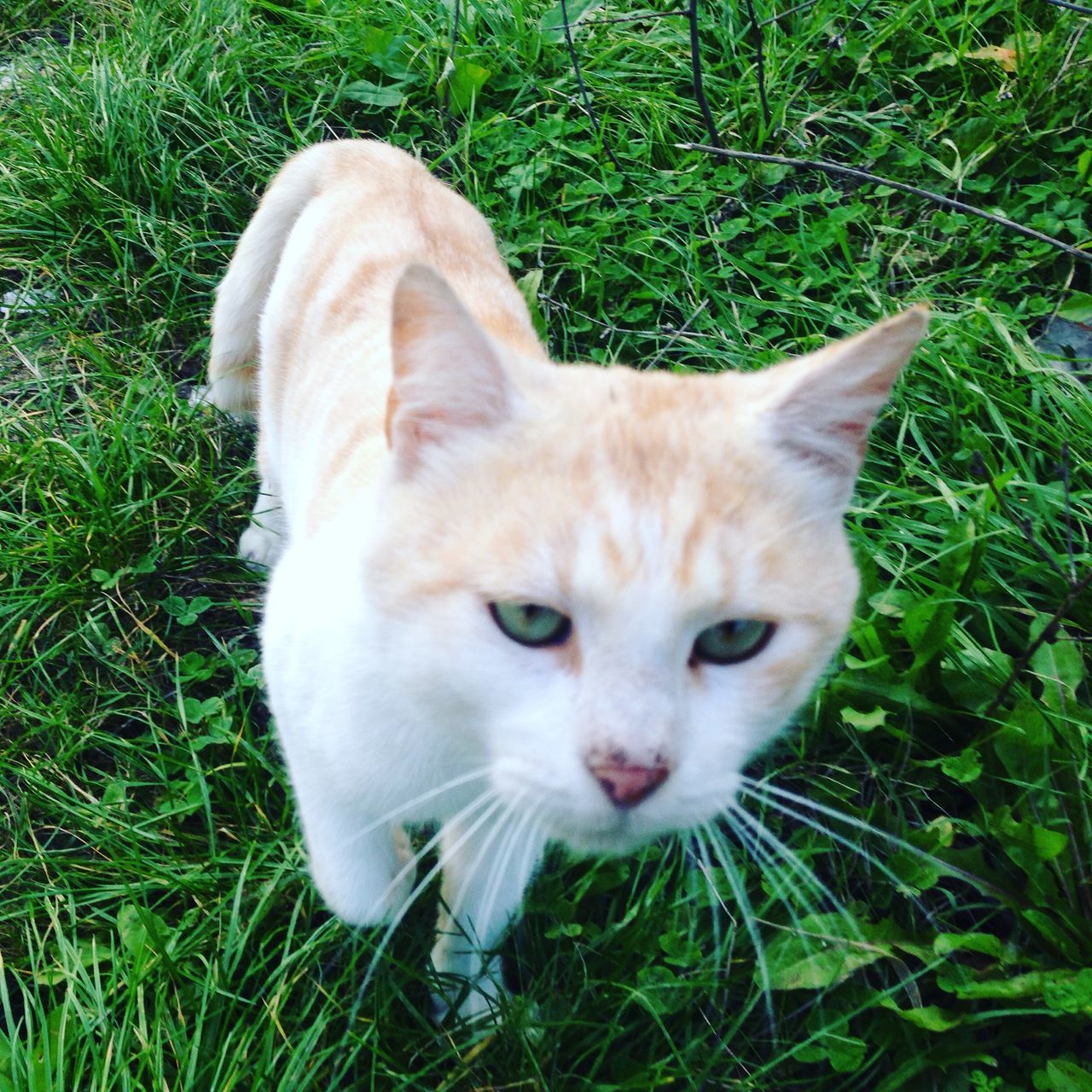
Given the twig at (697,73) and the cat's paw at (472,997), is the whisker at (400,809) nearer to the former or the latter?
the cat's paw at (472,997)

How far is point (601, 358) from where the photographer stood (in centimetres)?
299

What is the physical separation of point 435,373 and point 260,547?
58.5 inches

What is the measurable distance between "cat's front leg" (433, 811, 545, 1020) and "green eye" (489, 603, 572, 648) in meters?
0.60

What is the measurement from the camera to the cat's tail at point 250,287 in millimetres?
2848

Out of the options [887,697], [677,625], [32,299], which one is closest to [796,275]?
[887,697]

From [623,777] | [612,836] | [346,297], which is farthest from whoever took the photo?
[346,297]

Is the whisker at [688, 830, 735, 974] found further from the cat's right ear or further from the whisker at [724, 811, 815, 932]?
the cat's right ear

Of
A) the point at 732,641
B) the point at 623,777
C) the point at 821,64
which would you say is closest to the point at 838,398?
the point at 732,641

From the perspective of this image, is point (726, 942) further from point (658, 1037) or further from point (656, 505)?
point (656, 505)

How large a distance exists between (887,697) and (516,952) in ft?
3.12

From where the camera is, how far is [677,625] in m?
1.33

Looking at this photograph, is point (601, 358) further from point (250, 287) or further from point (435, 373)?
point (435, 373)

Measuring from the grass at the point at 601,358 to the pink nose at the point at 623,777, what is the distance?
36 cm

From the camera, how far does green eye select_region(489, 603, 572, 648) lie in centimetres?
136
